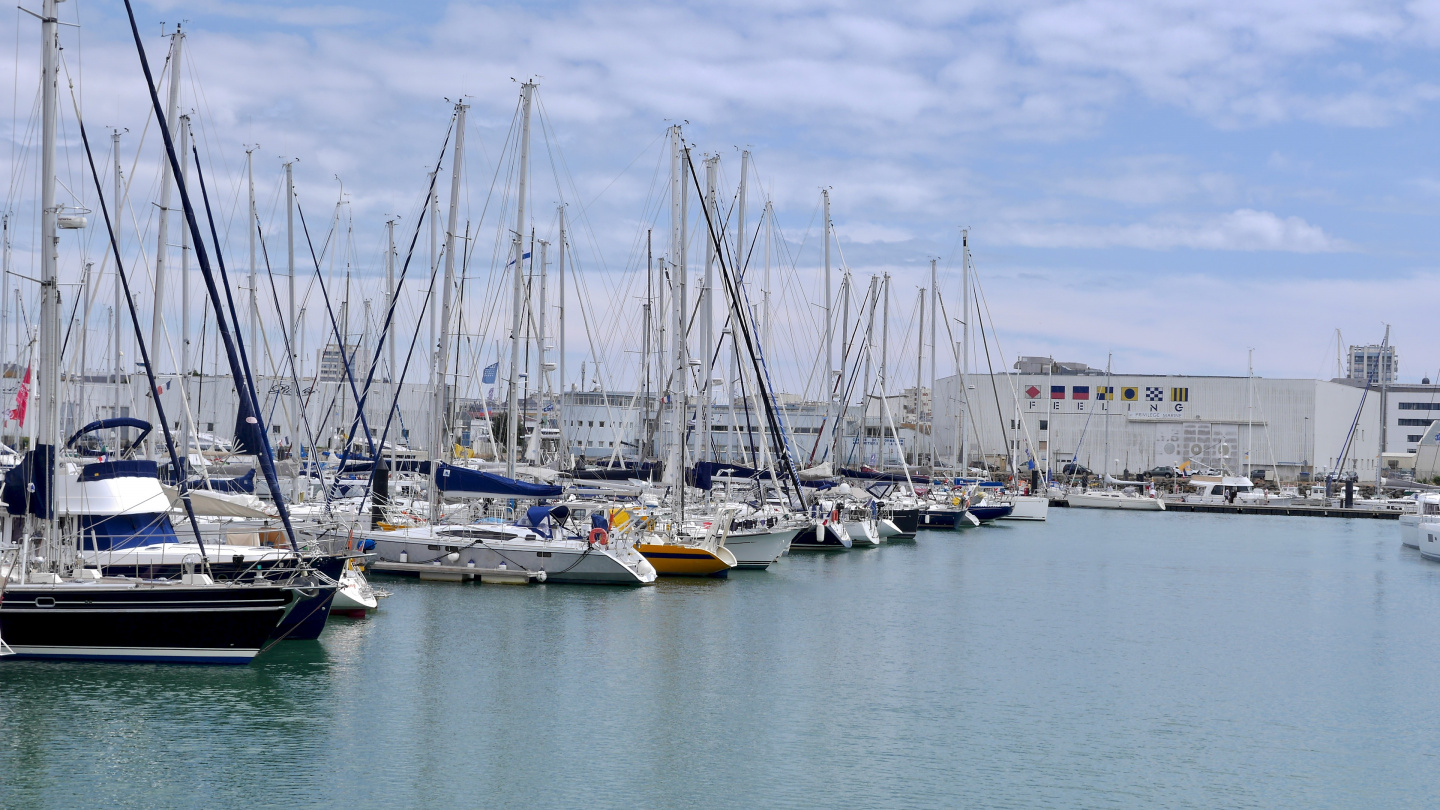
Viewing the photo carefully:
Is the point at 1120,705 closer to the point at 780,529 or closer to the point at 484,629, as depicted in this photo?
the point at 484,629

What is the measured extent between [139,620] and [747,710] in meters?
11.3

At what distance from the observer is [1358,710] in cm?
2534

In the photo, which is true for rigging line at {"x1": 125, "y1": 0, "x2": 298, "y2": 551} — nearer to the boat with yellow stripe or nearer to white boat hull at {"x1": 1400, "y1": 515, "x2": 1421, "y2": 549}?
the boat with yellow stripe

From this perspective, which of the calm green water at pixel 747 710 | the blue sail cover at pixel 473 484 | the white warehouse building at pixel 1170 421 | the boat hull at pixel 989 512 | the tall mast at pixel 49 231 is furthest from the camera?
the white warehouse building at pixel 1170 421

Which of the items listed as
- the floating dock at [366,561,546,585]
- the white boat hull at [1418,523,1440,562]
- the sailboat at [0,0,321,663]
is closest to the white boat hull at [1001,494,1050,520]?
the white boat hull at [1418,523,1440,562]

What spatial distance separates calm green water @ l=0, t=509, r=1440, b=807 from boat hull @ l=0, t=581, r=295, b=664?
0.43 m

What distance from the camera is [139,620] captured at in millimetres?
23312

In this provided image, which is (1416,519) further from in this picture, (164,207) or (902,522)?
(164,207)

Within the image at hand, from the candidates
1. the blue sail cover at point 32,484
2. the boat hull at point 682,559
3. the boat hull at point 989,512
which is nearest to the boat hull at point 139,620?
the blue sail cover at point 32,484

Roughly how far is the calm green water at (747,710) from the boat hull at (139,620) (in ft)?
1.41

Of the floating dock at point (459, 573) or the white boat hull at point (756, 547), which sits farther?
the white boat hull at point (756, 547)

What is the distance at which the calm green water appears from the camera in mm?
18375

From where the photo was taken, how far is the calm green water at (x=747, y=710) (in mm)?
18375

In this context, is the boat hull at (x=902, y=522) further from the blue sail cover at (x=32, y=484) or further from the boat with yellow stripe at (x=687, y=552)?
the blue sail cover at (x=32, y=484)
